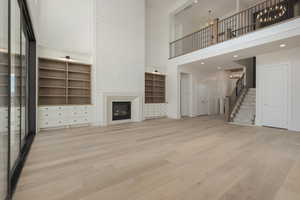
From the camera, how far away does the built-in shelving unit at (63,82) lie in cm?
459

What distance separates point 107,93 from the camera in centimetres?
548

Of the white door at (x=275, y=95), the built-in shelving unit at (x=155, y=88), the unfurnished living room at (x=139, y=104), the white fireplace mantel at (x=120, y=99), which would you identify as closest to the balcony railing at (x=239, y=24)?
the unfurnished living room at (x=139, y=104)

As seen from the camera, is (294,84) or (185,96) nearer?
(294,84)

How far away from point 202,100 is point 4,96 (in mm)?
8699

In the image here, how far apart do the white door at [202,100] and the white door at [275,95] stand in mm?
3422

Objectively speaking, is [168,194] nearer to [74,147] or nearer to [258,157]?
[258,157]

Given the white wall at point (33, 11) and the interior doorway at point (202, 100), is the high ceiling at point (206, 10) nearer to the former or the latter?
the interior doorway at point (202, 100)

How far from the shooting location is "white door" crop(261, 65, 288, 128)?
192 inches

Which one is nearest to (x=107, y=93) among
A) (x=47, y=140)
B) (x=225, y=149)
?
(x=47, y=140)

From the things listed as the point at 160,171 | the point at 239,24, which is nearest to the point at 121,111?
the point at 160,171

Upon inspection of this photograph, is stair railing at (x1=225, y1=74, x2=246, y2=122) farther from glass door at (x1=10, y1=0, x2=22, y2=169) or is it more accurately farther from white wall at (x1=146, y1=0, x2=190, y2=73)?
glass door at (x1=10, y1=0, x2=22, y2=169)

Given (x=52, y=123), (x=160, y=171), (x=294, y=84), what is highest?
(x=294, y=84)

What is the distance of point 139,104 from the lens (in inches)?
250

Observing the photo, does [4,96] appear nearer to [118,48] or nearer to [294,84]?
[118,48]
